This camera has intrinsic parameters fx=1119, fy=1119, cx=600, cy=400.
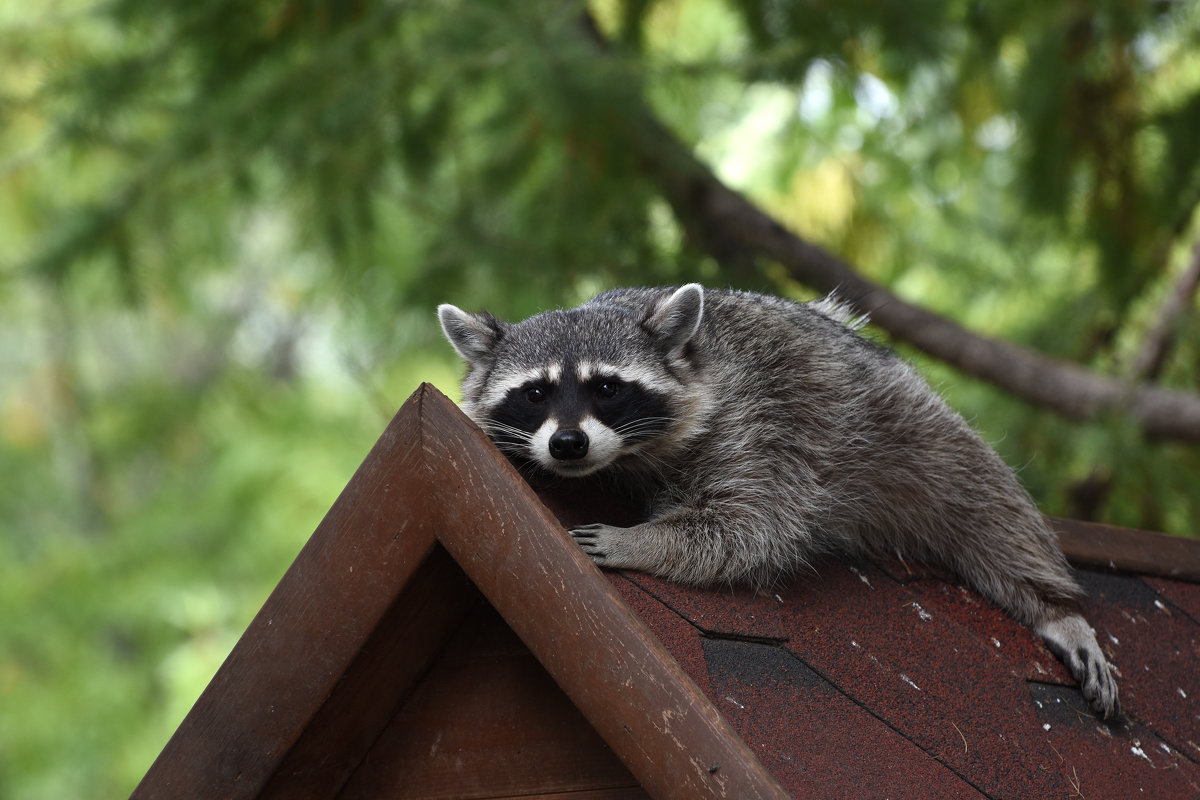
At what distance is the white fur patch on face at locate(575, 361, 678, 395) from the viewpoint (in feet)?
9.38

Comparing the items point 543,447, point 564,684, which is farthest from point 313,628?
point 543,447

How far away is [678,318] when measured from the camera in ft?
9.84

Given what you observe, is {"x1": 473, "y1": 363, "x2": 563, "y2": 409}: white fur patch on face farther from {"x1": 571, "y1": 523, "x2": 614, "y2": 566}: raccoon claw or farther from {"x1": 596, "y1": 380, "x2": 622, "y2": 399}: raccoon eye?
{"x1": 571, "y1": 523, "x2": 614, "y2": 566}: raccoon claw

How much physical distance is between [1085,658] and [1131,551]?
552 millimetres

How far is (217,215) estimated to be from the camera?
686 centimetres

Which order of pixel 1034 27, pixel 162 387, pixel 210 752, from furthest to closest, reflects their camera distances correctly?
pixel 162 387 → pixel 1034 27 → pixel 210 752

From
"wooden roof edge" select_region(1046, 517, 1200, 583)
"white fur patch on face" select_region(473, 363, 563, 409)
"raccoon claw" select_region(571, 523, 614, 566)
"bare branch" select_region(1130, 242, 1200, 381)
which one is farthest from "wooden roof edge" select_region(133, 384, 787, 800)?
"bare branch" select_region(1130, 242, 1200, 381)

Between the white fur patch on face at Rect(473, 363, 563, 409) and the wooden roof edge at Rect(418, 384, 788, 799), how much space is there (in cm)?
81

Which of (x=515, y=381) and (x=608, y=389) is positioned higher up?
(x=608, y=389)

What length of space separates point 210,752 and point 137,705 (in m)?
8.61

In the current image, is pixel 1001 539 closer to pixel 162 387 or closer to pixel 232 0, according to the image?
pixel 232 0

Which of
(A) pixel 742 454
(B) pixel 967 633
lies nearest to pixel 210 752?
(A) pixel 742 454

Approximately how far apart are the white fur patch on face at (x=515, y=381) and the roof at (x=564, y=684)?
0.42 metres

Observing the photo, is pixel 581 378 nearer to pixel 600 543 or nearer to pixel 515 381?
pixel 515 381
